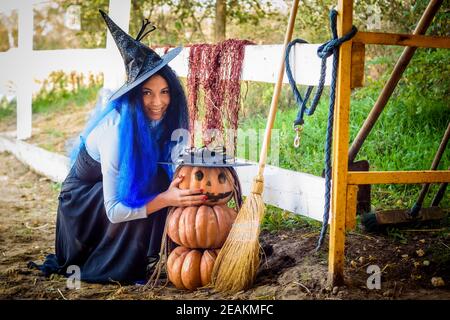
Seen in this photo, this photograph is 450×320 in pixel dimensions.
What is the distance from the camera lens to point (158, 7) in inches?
281

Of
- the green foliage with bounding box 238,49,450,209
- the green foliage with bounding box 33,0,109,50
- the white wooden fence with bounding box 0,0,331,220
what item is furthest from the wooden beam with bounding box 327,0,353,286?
the green foliage with bounding box 33,0,109,50

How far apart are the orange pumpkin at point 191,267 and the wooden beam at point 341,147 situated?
663 mm

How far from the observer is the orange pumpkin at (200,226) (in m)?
3.03

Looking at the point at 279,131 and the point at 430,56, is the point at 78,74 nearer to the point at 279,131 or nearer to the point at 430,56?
the point at 279,131

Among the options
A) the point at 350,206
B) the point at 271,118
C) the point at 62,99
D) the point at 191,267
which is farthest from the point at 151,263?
the point at 62,99

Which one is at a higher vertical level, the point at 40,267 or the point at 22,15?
the point at 22,15

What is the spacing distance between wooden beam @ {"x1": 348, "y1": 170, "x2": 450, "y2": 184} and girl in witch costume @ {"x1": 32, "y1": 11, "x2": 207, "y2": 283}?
846 mm

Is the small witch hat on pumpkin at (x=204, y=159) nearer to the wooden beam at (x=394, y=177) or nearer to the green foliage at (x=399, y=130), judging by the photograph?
the wooden beam at (x=394, y=177)

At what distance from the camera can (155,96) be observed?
3256 mm

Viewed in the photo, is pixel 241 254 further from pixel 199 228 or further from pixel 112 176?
pixel 112 176

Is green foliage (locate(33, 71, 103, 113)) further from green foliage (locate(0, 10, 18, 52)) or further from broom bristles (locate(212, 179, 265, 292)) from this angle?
broom bristles (locate(212, 179, 265, 292))

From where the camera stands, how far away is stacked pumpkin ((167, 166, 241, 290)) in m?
3.04

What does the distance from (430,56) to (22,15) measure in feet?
14.5
